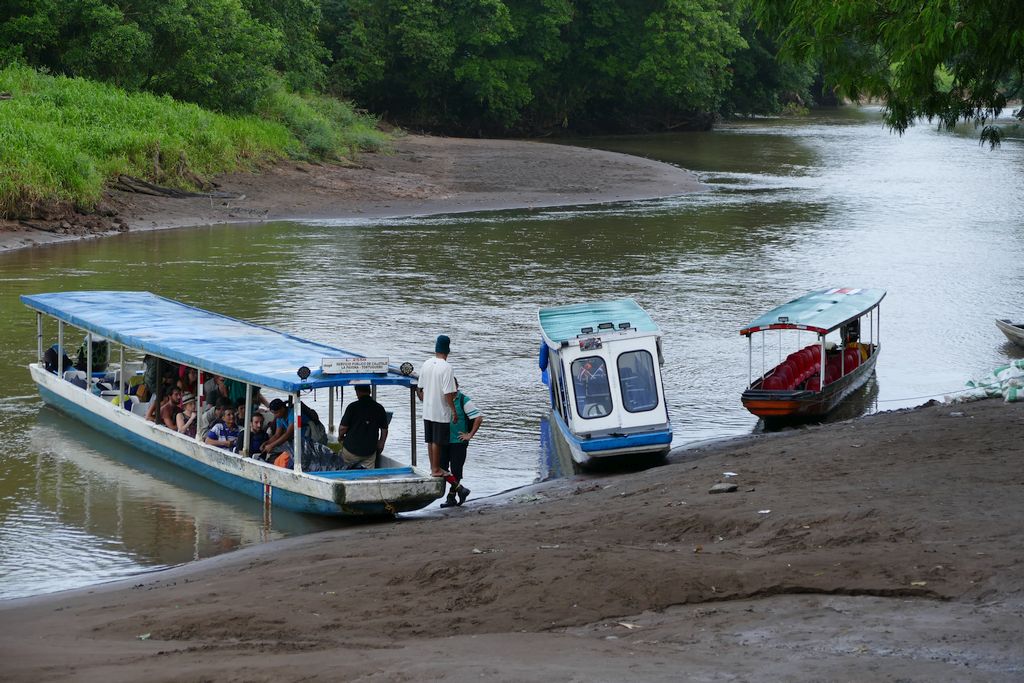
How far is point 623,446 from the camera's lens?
49.4ft

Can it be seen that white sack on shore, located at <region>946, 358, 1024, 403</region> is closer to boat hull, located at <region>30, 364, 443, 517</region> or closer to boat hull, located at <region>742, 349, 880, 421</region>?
boat hull, located at <region>742, 349, 880, 421</region>

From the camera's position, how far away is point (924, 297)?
2736 cm

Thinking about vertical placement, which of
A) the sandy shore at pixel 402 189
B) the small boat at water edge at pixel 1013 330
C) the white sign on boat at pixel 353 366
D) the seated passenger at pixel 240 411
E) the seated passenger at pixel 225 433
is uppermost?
the sandy shore at pixel 402 189

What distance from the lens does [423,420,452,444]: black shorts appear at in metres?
13.6

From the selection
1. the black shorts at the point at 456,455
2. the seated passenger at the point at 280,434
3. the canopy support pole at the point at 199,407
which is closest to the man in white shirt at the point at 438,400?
the black shorts at the point at 456,455

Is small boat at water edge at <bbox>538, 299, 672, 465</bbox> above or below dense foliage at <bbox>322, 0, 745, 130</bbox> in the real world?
below

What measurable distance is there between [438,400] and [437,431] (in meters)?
0.34

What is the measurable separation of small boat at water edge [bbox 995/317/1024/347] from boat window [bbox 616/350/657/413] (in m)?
8.76

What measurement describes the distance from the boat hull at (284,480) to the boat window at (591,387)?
→ 3081 mm

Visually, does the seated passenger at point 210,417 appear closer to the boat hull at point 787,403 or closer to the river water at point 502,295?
the river water at point 502,295

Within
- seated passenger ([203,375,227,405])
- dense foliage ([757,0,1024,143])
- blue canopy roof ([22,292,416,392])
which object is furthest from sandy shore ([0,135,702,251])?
dense foliage ([757,0,1024,143])

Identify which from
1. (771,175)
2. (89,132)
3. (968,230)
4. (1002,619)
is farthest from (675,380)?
(771,175)

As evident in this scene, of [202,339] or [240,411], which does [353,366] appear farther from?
[202,339]

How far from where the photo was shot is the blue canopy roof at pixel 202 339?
1348 cm
